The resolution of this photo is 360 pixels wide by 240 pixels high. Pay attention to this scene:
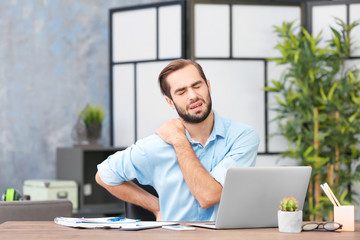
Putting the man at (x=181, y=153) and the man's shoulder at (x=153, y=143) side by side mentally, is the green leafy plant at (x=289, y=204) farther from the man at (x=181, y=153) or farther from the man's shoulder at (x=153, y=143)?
the man's shoulder at (x=153, y=143)

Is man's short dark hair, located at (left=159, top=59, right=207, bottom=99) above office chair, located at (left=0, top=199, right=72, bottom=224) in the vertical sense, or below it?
above

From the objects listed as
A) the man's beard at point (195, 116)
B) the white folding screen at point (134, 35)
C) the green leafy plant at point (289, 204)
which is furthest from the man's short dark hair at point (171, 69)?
the white folding screen at point (134, 35)

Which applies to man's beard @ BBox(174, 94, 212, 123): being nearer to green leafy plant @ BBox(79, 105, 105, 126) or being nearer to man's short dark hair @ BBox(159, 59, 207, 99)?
man's short dark hair @ BBox(159, 59, 207, 99)

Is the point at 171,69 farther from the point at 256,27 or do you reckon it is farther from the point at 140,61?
the point at 140,61

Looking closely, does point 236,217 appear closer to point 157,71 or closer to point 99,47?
point 157,71

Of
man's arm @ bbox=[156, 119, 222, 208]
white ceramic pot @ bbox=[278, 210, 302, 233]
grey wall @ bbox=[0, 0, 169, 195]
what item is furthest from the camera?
grey wall @ bbox=[0, 0, 169, 195]

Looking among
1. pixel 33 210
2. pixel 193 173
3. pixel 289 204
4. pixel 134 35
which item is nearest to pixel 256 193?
pixel 289 204

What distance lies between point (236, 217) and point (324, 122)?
10.4 feet

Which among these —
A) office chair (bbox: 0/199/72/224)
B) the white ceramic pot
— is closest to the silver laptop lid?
the white ceramic pot

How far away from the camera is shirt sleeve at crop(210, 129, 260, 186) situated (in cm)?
239

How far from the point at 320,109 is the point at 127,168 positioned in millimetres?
2791

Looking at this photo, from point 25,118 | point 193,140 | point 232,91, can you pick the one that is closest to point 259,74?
point 232,91

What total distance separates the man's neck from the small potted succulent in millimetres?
660

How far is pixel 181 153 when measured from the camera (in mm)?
2402
